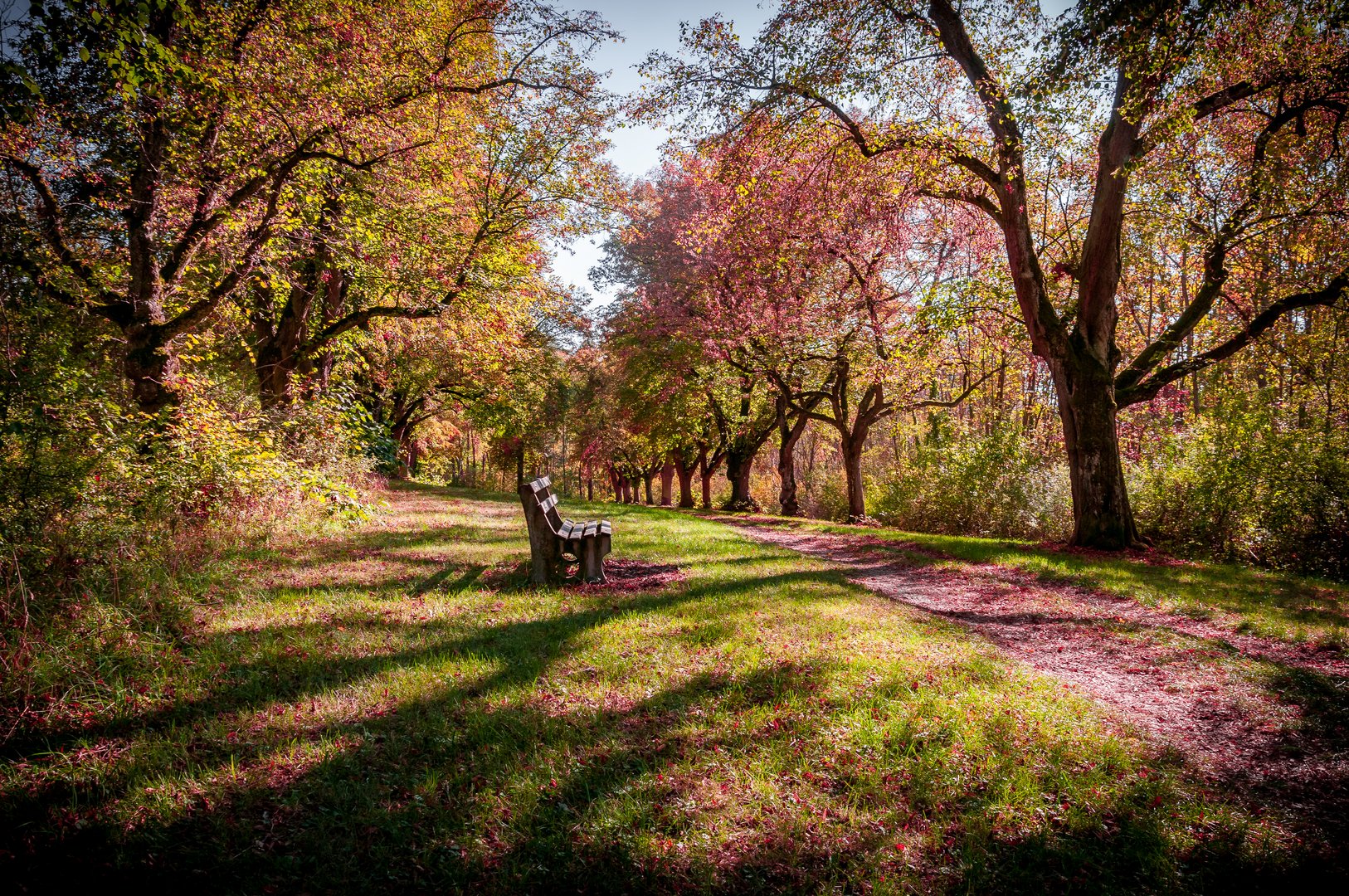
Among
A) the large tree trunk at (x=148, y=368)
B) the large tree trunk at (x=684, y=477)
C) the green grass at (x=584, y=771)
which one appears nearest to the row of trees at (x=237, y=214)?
the large tree trunk at (x=148, y=368)

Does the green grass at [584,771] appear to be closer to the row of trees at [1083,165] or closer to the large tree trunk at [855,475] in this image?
the row of trees at [1083,165]

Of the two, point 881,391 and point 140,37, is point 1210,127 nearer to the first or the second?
point 881,391

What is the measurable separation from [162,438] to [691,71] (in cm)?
1001

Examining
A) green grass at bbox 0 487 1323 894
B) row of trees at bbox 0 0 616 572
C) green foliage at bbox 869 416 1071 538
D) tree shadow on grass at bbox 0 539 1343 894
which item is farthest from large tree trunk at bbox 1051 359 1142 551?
row of trees at bbox 0 0 616 572

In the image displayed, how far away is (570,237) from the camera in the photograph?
43.1 feet

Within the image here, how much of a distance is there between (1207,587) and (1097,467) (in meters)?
3.74

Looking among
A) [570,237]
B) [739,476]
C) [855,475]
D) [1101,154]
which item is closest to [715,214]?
[570,237]

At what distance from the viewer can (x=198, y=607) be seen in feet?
15.9

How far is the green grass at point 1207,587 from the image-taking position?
226 inches

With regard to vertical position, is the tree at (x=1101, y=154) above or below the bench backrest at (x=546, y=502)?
above

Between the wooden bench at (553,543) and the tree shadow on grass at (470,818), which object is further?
the wooden bench at (553,543)

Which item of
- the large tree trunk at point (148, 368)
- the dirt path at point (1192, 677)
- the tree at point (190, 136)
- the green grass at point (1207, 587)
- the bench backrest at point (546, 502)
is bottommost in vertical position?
the dirt path at point (1192, 677)

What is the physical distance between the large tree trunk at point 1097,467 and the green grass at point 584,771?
7.54 m

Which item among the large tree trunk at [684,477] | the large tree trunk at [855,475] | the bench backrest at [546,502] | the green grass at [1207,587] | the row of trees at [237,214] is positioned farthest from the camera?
the large tree trunk at [684,477]
